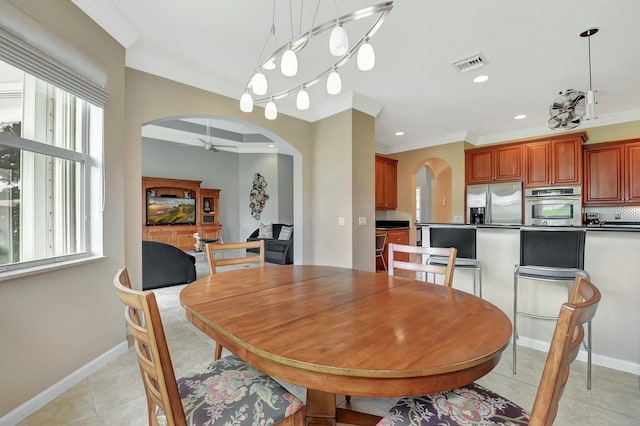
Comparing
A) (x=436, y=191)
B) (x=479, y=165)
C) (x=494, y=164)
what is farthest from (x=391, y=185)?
(x=436, y=191)

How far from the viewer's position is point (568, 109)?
2.73 m

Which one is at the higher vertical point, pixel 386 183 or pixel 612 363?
pixel 386 183

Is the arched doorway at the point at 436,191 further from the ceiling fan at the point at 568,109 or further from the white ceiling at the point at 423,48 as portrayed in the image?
the ceiling fan at the point at 568,109

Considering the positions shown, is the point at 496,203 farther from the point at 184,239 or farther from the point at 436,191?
the point at 184,239

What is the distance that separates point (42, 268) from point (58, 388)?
2.55 ft

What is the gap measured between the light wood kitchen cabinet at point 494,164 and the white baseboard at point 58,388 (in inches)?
226

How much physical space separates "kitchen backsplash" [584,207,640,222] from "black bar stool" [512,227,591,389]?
132 inches

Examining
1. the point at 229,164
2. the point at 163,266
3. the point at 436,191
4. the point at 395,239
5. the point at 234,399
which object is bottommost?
the point at 163,266

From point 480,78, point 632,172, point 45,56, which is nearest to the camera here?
point 45,56

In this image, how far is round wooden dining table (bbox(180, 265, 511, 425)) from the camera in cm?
74

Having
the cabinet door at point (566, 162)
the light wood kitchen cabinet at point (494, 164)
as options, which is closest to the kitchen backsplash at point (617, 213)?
the cabinet door at point (566, 162)

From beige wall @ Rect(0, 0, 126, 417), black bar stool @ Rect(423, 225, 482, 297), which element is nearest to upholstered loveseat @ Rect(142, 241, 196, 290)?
beige wall @ Rect(0, 0, 126, 417)

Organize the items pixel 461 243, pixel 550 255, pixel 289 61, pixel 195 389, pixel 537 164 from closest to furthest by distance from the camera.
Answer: pixel 195 389 < pixel 289 61 < pixel 550 255 < pixel 461 243 < pixel 537 164

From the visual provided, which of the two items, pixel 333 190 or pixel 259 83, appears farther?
pixel 333 190
